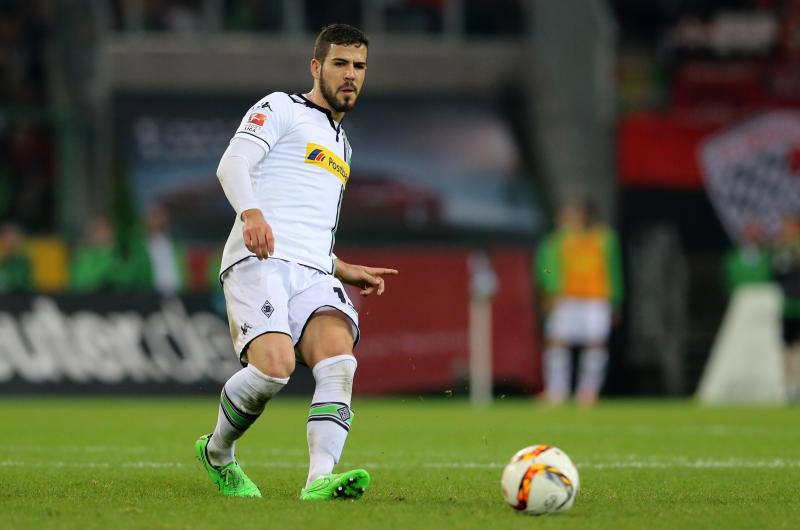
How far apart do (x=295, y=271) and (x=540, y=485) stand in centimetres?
150

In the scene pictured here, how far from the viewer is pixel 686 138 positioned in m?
18.8

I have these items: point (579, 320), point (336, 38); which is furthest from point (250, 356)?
point (579, 320)

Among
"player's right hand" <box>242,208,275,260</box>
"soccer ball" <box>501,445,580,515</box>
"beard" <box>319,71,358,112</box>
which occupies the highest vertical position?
"beard" <box>319,71,358,112</box>

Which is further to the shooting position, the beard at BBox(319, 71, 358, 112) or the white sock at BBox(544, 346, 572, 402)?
the white sock at BBox(544, 346, 572, 402)

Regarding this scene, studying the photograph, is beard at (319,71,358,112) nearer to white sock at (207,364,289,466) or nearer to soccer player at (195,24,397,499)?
soccer player at (195,24,397,499)

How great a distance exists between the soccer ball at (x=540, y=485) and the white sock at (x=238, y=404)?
107 centimetres

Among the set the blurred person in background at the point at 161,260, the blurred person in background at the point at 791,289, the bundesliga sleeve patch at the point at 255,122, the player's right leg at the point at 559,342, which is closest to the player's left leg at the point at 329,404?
the bundesliga sleeve patch at the point at 255,122

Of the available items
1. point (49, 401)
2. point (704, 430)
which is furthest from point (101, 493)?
point (49, 401)

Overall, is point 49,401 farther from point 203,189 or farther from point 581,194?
point 581,194

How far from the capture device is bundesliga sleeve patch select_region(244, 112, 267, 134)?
19.9ft

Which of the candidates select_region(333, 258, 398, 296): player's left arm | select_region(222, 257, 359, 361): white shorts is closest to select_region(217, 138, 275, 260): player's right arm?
select_region(222, 257, 359, 361): white shorts

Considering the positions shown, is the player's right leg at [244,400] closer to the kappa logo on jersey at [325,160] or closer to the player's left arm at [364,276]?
the player's left arm at [364,276]

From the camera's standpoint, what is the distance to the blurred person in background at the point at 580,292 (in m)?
15.4

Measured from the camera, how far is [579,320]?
1571 centimetres
